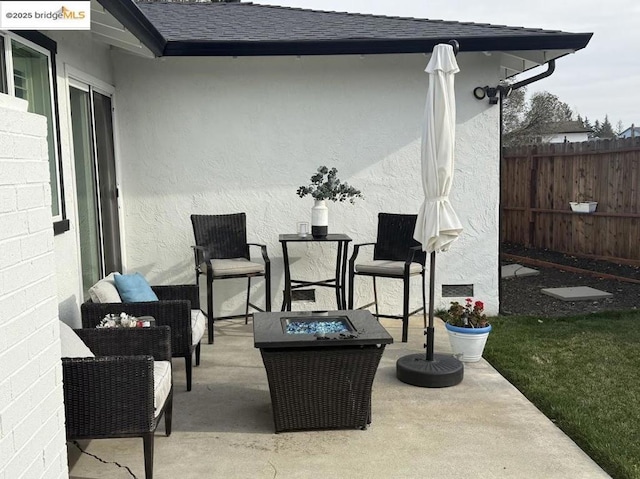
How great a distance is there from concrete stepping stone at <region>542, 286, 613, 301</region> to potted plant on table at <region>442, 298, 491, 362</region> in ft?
8.41

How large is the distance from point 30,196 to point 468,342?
3545 millimetres

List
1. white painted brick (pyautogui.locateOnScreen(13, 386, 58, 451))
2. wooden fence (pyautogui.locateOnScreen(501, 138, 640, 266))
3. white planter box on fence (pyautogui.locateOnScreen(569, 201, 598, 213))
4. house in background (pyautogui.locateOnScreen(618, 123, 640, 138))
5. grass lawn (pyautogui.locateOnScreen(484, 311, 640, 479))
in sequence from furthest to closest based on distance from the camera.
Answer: house in background (pyautogui.locateOnScreen(618, 123, 640, 138))
white planter box on fence (pyautogui.locateOnScreen(569, 201, 598, 213))
wooden fence (pyautogui.locateOnScreen(501, 138, 640, 266))
grass lawn (pyautogui.locateOnScreen(484, 311, 640, 479))
white painted brick (pyautogui.locateOnScreen(13, 386, 58, 451))

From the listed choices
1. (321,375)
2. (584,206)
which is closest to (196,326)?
(321,375)

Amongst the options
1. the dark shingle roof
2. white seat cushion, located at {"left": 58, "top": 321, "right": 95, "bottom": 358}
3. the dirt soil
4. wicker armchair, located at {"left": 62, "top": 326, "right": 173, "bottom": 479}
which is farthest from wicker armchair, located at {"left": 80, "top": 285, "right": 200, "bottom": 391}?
the dirt soil

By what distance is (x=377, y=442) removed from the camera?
129 inches

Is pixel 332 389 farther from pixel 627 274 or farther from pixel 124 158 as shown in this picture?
pixel 627 274

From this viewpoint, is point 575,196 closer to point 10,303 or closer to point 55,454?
point 55,454

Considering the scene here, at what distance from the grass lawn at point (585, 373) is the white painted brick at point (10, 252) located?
279 cm

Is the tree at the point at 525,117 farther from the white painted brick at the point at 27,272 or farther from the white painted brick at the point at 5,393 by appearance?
the white painted brick at the point at 5,393

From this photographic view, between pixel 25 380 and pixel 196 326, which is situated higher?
pixel 25 380

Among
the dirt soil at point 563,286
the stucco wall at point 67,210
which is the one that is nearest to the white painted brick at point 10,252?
the stucco wall at point 67,210

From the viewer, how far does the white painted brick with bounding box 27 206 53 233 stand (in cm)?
177

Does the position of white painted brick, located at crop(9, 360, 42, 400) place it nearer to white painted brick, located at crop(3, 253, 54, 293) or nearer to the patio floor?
white painted brick, located at crop(3, 253, 54, 293)

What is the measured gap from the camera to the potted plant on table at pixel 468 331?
4531 millimetres
